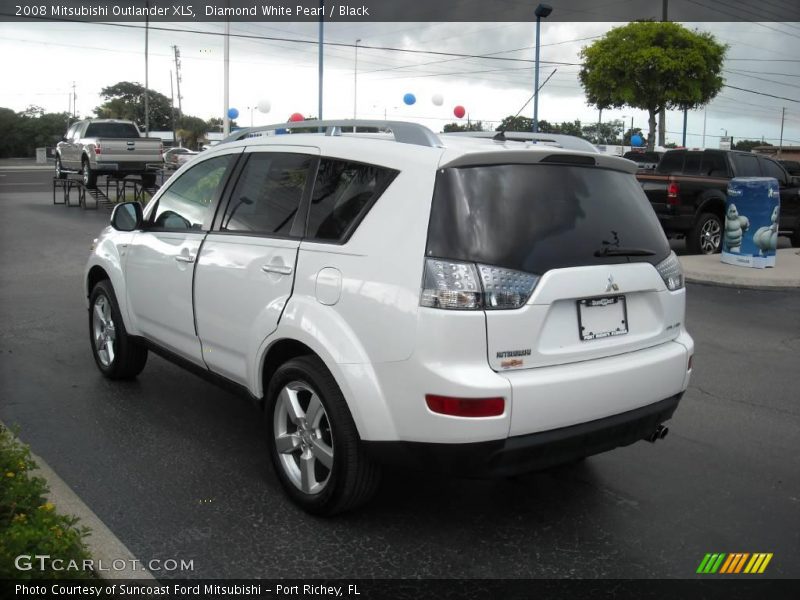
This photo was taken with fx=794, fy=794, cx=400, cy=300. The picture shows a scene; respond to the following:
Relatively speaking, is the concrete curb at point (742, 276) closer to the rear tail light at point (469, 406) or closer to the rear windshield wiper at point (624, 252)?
the rear windshield wiper at point (624, 252)

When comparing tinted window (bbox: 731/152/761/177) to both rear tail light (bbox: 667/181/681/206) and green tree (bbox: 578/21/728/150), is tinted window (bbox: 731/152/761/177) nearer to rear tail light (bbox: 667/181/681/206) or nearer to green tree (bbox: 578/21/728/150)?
rear tail light (bbox: 667/181/681/206)

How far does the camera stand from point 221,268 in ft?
14.2

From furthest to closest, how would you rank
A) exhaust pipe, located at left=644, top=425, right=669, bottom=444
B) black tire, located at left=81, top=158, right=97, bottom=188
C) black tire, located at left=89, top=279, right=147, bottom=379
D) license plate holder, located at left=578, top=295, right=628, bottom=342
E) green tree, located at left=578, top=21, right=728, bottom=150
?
green tree, located at left=578, top=21, right=728, bottom=150, black tire, located at left=81, top=158, right=97, bottom=188, black tire, located at left=89, top=279, right=147, bottom=379, exhaust pipe, located at left=644, top=425, right=669, bottom=444, license plate holder, located at left=578, top=295, right=628, bottom=342

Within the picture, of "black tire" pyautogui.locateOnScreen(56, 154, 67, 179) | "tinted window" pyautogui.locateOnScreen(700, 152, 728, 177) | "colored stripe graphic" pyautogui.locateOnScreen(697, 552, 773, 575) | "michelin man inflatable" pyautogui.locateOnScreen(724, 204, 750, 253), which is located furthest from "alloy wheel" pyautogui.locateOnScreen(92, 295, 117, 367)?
"black tire" pyautogui.locateOnScreen(56, 154, 67, 179)

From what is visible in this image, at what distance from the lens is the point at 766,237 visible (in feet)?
39.9

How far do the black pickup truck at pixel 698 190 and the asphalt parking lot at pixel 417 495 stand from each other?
8.18 metres

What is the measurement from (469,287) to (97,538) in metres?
1.92

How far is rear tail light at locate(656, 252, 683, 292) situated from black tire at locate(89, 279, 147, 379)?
350 centimetres

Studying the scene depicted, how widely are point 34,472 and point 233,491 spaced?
3.39 feet

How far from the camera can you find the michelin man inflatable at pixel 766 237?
39.7 ft

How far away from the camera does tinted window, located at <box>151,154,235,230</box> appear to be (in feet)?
15.6

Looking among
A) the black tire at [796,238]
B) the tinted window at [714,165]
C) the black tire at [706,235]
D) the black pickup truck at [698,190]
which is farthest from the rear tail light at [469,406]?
the black tire at [796,238]

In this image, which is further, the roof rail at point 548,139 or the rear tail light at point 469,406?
the roof rail at point 548,139

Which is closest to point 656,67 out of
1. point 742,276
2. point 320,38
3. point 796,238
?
point 320,38
